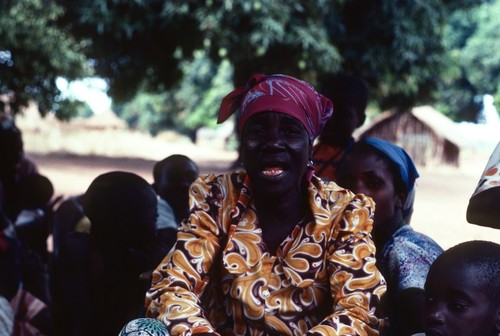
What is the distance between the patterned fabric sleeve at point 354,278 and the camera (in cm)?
215

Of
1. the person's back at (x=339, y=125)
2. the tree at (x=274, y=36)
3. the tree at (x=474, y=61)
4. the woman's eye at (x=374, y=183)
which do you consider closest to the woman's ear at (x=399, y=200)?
the woman's eye at (x=374, y=183)

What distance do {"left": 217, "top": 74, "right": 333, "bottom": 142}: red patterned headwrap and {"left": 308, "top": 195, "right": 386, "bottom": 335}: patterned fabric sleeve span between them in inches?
13.7

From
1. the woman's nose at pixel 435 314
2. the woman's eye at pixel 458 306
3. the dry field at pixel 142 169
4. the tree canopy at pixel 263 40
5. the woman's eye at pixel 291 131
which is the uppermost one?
the tree canopy at pixel 263 40

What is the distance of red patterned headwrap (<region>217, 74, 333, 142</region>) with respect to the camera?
2.33 metres

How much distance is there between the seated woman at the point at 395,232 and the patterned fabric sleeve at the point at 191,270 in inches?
29.9

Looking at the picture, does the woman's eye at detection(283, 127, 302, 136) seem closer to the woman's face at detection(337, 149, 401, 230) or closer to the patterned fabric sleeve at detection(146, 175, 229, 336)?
the patterned fabric sleeve at detection(146, 175, 229, 336)

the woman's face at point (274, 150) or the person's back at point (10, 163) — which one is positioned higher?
the woman's face at point (274, 150)

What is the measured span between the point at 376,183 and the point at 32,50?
42.2 ft

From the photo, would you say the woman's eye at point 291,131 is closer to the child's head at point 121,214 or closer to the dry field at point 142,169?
the child's head at point 121,214

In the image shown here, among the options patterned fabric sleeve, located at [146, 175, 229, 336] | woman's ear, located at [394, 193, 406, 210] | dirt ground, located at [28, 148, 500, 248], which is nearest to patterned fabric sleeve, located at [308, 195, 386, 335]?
patterned fabric sleeve, located at [146, 175, 229, 336]

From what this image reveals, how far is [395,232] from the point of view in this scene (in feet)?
9.50

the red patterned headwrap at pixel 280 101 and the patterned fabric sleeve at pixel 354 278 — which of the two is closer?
the patterned fabric sleeve at pixel 354 278

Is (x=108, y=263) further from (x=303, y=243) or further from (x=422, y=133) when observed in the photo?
(x=422, y=133)

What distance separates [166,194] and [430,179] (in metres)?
21.1
